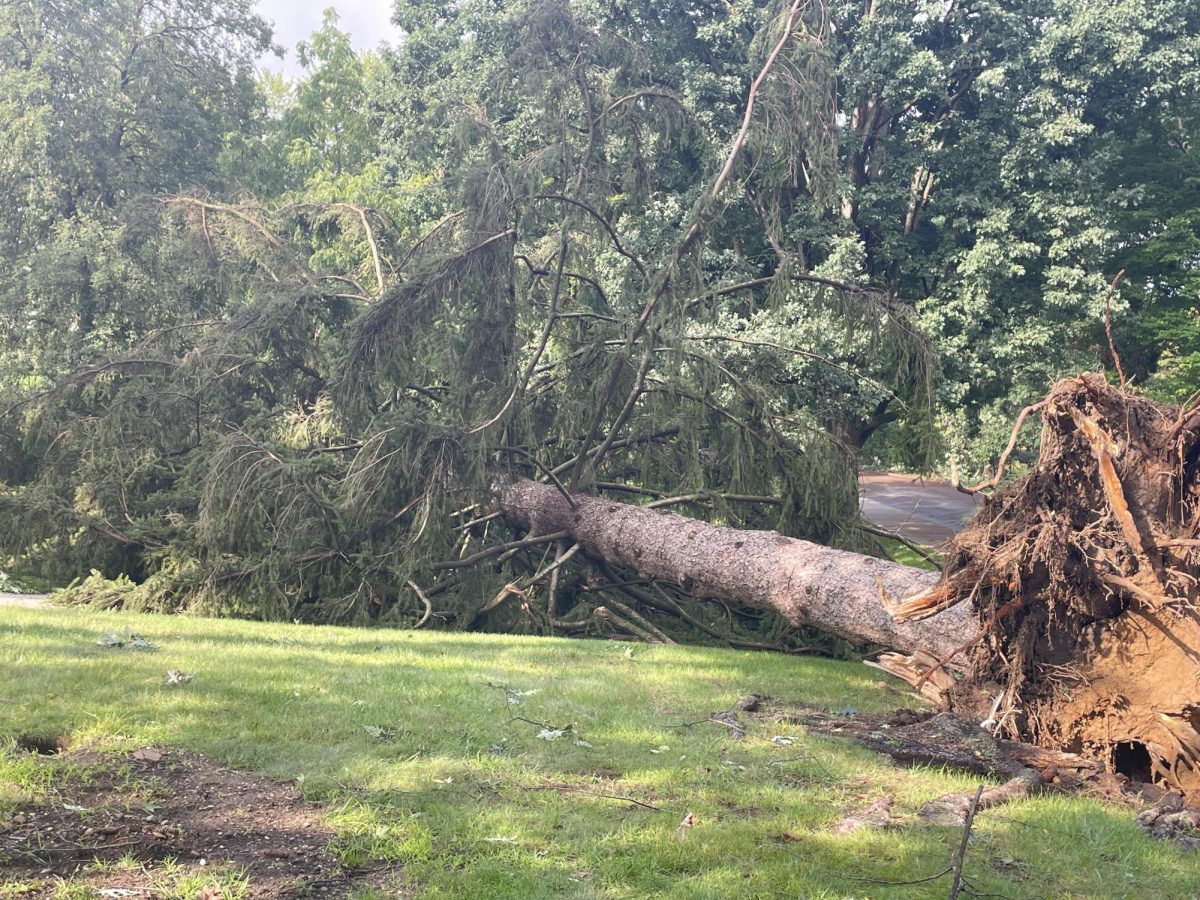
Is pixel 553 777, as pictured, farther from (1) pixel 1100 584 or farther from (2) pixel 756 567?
(2) pixel 756 567

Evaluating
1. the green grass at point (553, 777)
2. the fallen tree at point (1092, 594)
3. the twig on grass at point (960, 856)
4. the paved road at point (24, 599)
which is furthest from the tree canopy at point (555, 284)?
the twig on grass at point (960, 856)

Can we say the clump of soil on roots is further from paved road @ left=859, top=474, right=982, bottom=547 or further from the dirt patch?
paved road @ left=859, top=474, right=982, bottom=547

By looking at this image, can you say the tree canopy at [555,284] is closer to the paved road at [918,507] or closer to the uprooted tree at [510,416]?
the uprooted tree at [510,416]

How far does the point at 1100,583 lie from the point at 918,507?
17.8 metres

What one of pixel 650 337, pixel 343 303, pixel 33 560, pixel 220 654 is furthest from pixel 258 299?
pixel 220 654

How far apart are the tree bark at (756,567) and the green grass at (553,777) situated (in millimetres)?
537

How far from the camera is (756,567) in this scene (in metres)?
6.54

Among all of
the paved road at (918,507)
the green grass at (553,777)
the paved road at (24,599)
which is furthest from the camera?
the paved road at (918,507)

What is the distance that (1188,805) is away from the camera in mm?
3658

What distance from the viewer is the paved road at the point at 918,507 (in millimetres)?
19570

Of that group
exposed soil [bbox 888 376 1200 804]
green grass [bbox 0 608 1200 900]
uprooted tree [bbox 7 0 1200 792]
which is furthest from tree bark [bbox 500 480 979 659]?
green grass [bbox 0 608 1200 900]

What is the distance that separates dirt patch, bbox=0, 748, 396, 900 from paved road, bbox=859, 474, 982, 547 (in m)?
16.2

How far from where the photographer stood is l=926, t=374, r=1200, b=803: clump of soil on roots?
4.01 m

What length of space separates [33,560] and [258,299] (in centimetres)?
327
